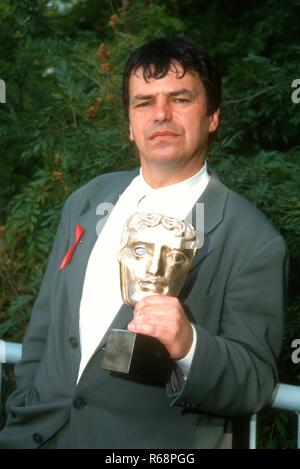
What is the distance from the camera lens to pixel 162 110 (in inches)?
88.6

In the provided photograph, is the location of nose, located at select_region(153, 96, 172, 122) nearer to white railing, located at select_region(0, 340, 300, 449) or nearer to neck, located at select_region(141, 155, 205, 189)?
neck, located at select_region(141, 155, 205, 189)

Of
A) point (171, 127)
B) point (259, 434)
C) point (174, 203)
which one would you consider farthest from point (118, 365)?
point (259, 434)

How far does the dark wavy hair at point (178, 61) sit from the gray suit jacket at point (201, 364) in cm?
35

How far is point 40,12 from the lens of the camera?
3707 millimetres

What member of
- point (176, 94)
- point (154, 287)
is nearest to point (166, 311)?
point (154, 287)

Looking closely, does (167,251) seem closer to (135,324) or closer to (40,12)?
(135,324)

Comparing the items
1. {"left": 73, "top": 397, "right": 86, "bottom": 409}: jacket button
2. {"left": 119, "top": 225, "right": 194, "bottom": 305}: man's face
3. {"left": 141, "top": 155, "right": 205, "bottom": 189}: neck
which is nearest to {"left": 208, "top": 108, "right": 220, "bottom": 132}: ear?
{"left": 141, "top": 155, "right": 205, "bottom": 189}: neck

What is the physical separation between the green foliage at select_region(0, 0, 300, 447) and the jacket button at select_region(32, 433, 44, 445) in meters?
1.06

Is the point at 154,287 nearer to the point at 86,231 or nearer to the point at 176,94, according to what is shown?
the point at 86,231

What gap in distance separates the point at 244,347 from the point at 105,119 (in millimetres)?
1815

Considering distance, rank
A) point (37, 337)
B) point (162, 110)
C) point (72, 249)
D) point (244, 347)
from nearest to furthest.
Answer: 1. point (244, 347)
2. point (162, 110)
3. point (72, 249)
4. point (37, 337)

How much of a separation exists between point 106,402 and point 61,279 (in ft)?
1.47

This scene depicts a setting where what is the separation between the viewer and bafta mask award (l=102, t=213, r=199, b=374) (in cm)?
186

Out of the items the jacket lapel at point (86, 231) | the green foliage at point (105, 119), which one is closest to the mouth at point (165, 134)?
the jacket lapel at point (86, 231)
